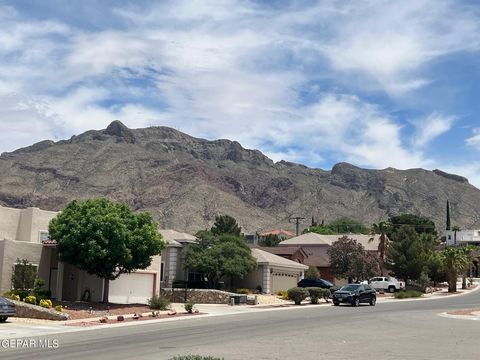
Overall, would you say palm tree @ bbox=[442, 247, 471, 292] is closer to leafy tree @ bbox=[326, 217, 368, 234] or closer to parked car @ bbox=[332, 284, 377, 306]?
parked car @ bbox=[332, 284, 377, 306]

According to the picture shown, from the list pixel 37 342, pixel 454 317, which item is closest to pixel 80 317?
pixel 37 342

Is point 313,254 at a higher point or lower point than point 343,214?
lower

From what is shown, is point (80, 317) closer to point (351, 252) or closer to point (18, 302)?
point (18, 302)

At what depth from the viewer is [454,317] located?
122 ft

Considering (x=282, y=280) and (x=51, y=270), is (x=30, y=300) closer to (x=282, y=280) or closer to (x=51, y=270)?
(x=51, y=270)

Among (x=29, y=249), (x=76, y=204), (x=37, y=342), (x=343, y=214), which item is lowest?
(x=37, y=342)

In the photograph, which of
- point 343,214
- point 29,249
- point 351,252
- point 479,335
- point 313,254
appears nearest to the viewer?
point 479,335

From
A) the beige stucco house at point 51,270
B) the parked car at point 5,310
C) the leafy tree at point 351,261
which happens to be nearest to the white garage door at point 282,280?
the leafy tree at point 351,261

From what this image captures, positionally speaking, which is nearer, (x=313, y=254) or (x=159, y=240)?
(x=159, y=240)

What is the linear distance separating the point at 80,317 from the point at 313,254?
1937 inches

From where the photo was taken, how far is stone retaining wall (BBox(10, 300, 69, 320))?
1256 inches

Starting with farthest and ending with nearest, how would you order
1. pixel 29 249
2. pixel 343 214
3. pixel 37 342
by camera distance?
pixel 343 214 < pixel 29 249 < pixel 37 342

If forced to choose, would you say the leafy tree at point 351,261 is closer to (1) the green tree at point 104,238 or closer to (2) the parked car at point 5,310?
(1) the green tree at point 104,238

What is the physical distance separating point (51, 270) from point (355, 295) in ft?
67.0
